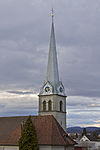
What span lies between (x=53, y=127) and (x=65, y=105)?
1784 centimetres

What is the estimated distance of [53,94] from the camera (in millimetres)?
67562

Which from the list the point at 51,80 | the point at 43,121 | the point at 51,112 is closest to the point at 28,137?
the point at 43,121

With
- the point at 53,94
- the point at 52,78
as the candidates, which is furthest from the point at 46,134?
the point at 52,78

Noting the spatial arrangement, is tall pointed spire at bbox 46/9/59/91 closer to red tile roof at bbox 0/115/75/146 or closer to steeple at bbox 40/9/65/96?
steeple at bbox 40/9/65/96

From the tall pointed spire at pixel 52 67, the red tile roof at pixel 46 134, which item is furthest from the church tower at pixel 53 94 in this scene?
Result: the red tile roof at pixel 46 134

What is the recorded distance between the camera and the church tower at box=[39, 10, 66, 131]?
219ft

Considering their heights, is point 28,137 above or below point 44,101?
below

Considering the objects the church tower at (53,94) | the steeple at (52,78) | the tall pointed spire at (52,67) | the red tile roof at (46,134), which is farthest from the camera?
the tall pointed spire at (52,67)

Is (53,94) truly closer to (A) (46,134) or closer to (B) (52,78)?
(B) (52,78)

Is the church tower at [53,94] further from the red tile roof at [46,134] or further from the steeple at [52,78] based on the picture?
the red tile roof at [46,134]

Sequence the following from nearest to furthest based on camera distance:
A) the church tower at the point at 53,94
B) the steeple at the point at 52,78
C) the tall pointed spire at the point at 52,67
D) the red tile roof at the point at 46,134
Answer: the red tile roof at the point at 46,134 → the church tower at the point at 53,94 → the steeple at the point at 52,78 → the tall pointed spire at the point at 52,67

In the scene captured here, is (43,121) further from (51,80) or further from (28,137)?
(51,80)

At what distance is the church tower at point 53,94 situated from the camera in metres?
66.8

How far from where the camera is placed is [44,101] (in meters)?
68.6
